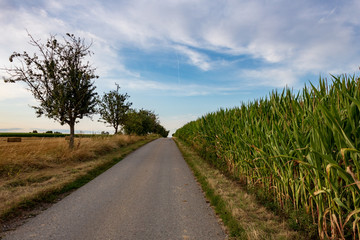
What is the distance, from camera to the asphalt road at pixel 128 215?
362 cm

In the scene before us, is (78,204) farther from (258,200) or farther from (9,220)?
(258,200)

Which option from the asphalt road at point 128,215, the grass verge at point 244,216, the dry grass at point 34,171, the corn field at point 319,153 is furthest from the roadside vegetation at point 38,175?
the corn field at point 319,153

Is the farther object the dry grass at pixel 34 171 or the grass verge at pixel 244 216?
the dry grass at pixel 34 171

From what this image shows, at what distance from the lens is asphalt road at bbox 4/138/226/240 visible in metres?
3.62

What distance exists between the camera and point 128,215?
439 cm

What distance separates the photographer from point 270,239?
123 inches

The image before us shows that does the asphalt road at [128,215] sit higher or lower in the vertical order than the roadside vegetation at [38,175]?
lower

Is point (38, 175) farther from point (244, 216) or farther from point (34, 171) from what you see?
point (244, 216)

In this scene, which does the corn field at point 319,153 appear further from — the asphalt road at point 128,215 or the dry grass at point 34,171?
the dry grass at point 34,171

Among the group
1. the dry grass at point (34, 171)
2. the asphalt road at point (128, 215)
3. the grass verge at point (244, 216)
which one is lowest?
the asphalt road at point (128, 215)

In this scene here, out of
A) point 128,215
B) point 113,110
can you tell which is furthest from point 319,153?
point 113,110

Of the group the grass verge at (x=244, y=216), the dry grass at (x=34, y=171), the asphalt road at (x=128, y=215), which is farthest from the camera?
the dry grass at (x=34, y=171)

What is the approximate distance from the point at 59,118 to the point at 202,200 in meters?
11.9

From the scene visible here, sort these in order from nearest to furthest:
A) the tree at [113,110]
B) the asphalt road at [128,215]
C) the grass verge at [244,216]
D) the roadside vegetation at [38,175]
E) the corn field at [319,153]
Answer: the corn field at [319,153], the grass verge at [244,216], the asphalt road at [128,215], the roadside vegetation at [38,175], the tree at [113,110]
